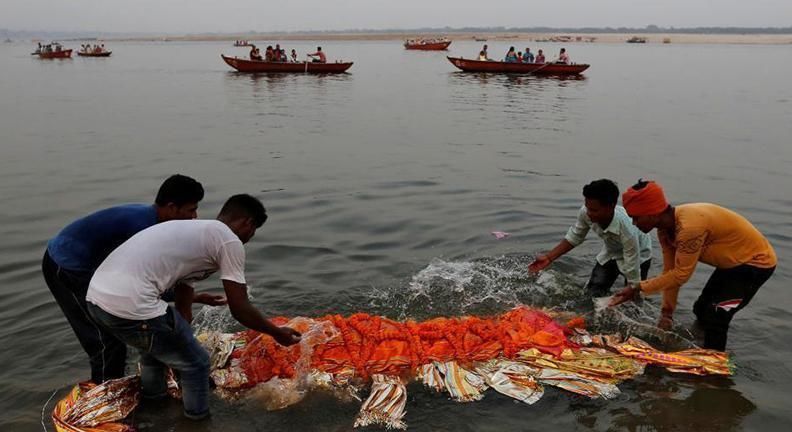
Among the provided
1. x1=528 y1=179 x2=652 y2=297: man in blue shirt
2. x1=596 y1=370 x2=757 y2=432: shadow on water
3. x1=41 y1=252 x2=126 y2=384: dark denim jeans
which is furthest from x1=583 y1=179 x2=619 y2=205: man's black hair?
x1=41 y1=252 x2=126 y2=384: dark denim jeans

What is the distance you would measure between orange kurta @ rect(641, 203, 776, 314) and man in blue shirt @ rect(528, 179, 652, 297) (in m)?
0.61

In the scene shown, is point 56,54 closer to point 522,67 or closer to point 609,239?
point 522,67

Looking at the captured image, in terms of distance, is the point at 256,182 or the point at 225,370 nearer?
the point at 225,370

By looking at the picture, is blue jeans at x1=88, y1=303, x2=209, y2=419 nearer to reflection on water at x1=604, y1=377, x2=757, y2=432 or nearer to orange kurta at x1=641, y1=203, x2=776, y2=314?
reflection on water at x1=604, y1=377, x2=757, y2=432

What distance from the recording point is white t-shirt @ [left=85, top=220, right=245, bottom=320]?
331cm

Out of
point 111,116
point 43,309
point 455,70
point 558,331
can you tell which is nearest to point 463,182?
point 558,331

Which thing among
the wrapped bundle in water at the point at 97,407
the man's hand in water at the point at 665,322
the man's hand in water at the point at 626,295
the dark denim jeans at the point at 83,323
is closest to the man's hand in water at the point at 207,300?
the dark denim jeans at the point at 83,323

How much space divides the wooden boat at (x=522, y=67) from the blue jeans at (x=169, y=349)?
30.7 m

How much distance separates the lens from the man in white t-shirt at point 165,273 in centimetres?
331

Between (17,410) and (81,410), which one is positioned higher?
(81,410)

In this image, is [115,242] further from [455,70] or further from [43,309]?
[455,70]

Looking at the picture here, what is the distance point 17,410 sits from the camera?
4371mm

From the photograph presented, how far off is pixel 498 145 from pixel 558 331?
10152 mm

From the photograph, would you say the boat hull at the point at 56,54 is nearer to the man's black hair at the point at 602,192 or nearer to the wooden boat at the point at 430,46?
the wooden boat at the point at 430,46
